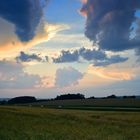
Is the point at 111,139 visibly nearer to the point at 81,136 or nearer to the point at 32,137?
the point at 81,136

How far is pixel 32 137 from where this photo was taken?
34.7 m

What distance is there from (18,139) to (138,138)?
39.2ft

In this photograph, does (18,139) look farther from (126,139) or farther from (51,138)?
(126,139)

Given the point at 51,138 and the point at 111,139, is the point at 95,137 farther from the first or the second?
the point at 51,138

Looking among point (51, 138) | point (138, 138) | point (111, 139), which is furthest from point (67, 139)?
point (138, 138)

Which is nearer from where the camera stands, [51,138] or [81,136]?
[51,138]

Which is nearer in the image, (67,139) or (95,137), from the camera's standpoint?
(67,139)

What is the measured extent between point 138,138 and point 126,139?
168 cm

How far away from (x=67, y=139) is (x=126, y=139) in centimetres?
603

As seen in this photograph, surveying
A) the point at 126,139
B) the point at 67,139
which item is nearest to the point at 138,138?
the point at 126,139

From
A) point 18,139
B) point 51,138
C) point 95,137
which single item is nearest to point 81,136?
point 95,137

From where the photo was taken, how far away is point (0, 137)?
3356 cm

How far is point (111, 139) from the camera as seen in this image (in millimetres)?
35906

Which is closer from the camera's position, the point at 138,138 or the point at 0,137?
the point at 0,137
